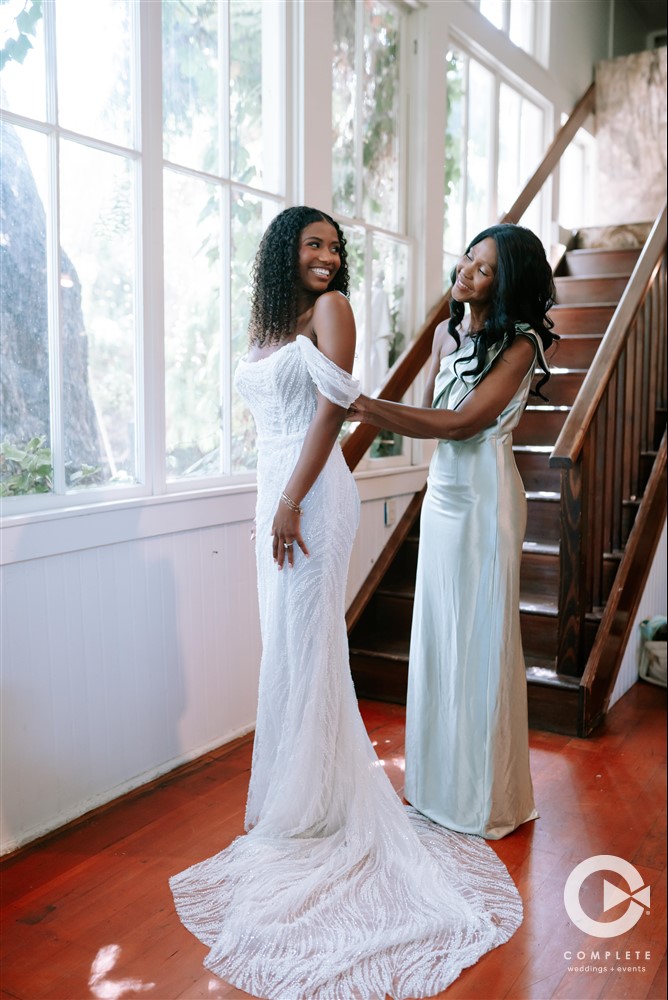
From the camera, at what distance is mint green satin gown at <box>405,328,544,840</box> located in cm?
236

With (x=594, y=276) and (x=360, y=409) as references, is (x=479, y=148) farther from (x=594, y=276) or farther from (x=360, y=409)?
(x=360, y=409)

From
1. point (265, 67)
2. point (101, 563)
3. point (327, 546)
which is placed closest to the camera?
point (327, 546)

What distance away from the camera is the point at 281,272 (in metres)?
2.11

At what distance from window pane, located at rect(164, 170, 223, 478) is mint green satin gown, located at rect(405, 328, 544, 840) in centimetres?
92

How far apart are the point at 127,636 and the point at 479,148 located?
3.49 metres

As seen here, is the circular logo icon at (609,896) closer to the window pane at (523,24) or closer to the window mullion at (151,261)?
the window mullion at (151,261)

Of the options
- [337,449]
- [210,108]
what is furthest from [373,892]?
[210,108]

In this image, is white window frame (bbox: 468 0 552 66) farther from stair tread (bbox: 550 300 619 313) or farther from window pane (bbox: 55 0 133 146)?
window pane (bbox: 55 0 133 146)

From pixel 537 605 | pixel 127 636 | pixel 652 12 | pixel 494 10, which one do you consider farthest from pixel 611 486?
pixel 652 12

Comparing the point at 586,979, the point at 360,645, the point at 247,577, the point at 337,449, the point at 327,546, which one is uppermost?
the point at 337,449

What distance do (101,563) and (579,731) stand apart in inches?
69.2

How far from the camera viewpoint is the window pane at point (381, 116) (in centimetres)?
381

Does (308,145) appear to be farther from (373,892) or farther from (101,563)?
(373,892)

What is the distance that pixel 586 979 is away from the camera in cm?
178
